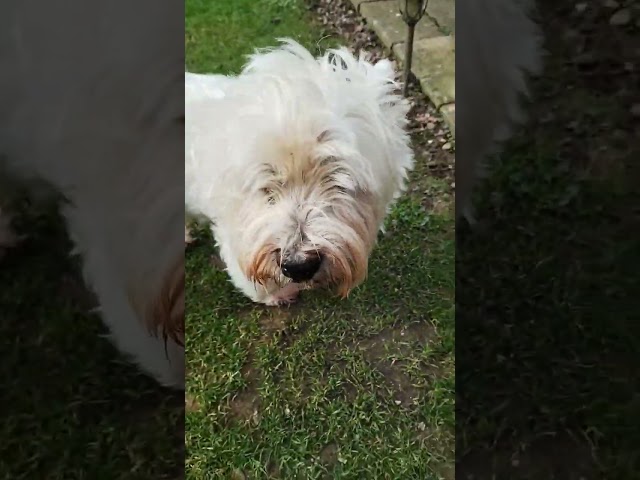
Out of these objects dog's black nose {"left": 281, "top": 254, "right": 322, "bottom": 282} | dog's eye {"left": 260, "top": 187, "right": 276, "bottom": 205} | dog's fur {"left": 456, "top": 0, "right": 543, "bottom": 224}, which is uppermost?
dog's fur {"left": 456, "top": 0, "right": 543, "bottom": 224}

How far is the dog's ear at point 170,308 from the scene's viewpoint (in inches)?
33.0

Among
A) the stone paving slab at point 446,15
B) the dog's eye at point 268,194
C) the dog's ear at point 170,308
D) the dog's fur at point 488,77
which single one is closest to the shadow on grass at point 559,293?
the dog's fur at point 488,77

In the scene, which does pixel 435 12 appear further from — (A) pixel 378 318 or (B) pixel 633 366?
(B) pixel 633 366

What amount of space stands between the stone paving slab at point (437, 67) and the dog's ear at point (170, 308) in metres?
0.40

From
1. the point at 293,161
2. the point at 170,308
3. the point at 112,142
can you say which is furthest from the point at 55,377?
the point at 293,161

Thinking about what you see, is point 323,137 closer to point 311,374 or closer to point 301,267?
point 301,267

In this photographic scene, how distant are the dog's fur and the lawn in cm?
4

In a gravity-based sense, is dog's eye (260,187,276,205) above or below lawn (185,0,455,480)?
above

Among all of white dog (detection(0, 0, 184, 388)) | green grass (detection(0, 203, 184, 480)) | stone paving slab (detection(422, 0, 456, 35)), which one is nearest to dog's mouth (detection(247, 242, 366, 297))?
white dog (detection(0, 0, 184, 388))

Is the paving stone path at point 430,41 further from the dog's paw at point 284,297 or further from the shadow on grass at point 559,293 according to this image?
the dog's paw at point 284,297

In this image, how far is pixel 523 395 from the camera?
0.89m

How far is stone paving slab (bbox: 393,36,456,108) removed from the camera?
84 centimetres

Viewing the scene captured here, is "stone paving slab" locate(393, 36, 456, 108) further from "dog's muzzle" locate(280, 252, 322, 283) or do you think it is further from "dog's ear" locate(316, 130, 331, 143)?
"dog's muzzle" locate(280, 252, 322, 283)

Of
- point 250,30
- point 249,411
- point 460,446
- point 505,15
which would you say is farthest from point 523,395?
point 250,30
